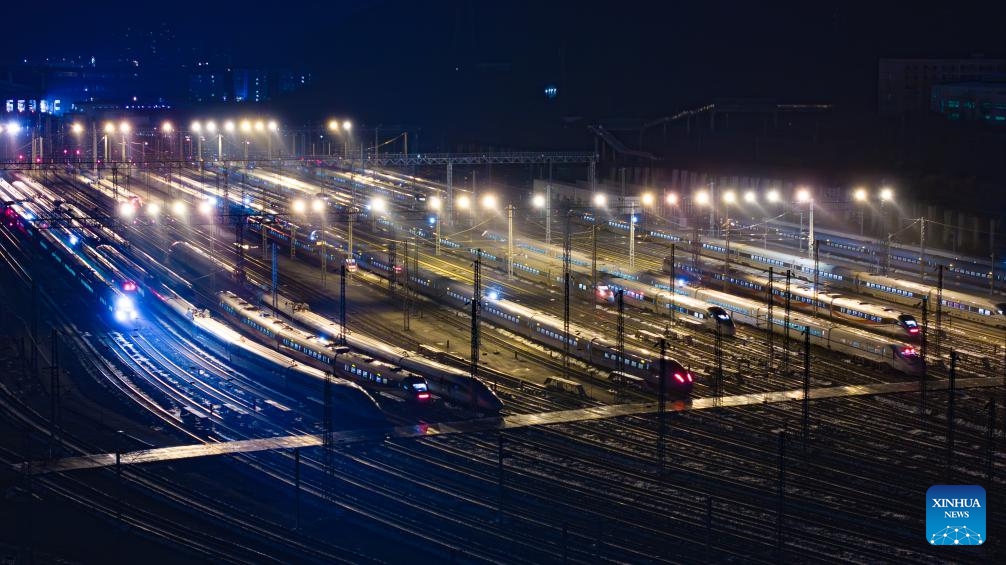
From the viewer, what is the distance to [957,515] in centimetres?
1561

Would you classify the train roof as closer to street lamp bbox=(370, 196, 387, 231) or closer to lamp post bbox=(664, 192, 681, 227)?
lamp post bbox=(664, 192, 681, 227)

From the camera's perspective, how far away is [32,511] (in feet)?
58.6

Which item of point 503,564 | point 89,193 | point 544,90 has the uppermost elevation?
point 544,90

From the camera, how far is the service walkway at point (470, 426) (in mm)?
20000

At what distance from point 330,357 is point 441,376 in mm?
3074

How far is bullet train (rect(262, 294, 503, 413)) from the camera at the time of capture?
2283 cm

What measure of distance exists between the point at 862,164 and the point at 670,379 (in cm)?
3205

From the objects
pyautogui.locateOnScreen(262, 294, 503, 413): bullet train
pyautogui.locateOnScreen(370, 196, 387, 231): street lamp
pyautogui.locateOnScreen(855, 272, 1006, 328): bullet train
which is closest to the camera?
pyautogui.locateOnScreen(262, 294, 503, 413): bullet train

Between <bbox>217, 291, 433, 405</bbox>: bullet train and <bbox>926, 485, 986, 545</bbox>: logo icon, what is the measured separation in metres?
9.80

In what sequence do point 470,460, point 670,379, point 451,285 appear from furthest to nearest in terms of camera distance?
point 451,285
point 670,379
point 470,460

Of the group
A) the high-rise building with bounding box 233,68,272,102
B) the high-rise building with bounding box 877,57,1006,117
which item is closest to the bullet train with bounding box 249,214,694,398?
the high-rise building with bounding box 877,57,1006,117

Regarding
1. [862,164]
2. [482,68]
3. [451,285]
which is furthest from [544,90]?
[451,285]

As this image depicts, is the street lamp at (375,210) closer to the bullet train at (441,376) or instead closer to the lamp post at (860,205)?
the lamp post at (860,205)

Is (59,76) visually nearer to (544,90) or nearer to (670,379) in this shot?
(544,90)
